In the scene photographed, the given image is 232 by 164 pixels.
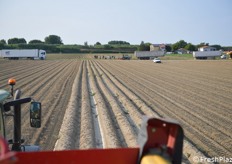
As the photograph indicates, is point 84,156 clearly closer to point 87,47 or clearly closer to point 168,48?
point 87,47

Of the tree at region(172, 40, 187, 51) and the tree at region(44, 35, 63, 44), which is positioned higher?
the tree at region(44, 35, 63, 44)

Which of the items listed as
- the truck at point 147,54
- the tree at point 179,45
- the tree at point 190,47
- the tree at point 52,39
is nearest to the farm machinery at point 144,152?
the truck at point 147,54

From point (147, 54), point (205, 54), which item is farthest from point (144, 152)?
point (147, 54)

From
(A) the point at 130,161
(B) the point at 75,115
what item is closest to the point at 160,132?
(A) the point at 130,161

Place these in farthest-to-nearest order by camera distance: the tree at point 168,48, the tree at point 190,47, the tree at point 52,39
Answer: the tree at point 52,39, the tree at point 168,48, the tree at point 190,47

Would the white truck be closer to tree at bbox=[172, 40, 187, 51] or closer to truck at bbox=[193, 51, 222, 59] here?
truck at bbox=[193, 51, 222, 59]

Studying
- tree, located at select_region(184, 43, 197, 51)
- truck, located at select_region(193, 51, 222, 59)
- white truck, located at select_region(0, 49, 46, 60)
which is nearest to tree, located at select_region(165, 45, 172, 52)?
tree, located at select_region(184, 43, 197, 51)

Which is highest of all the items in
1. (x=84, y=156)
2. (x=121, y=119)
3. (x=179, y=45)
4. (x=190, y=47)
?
(x=179, y=45)

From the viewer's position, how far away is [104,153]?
2.15 metres

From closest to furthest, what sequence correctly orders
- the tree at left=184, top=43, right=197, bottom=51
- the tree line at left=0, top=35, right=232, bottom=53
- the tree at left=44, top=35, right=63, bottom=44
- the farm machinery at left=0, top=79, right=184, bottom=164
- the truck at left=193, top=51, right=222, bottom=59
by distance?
the farm machinery at left=0, top=79, right=184, bottom=164 < the truck at left=193, top=51, right=222, bottom=59 < the tree line at left=0, top=35, right=232, bottom=53 < the tree at left=184, top=43, right=197, bottom=51 < the tree at left=44, top=35, right=63, bottom=44

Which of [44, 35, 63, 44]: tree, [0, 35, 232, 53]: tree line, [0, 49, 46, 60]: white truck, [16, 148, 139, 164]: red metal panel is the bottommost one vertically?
[16, 148, 139, 164]: red metal panel

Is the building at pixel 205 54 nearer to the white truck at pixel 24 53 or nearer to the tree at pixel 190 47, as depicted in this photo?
the white truck at pixel 24 53

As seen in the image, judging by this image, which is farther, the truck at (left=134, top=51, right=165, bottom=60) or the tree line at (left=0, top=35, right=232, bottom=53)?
the tree line at (left=0, top=35, right=232, bottom=53)

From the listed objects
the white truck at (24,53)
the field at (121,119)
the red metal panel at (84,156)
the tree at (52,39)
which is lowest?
the field at (121,119)
